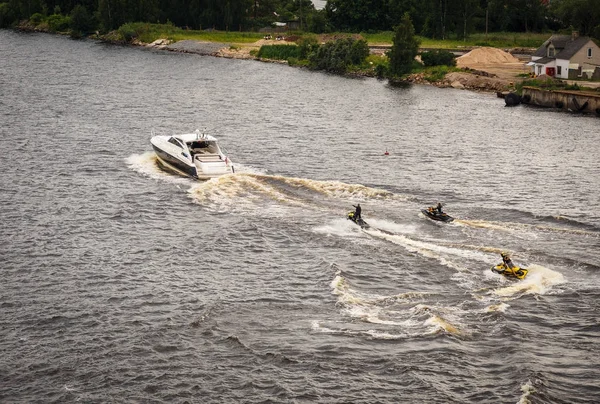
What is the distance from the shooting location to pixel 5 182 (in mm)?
85000

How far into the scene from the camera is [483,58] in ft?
591

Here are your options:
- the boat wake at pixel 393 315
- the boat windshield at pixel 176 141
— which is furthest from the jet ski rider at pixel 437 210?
the boat windshield at pixel 176 141

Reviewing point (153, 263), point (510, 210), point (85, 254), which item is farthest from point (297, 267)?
point (510, 210)

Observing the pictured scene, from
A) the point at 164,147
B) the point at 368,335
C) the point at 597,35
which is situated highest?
the point at 597,35

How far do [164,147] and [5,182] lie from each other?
1624 cm

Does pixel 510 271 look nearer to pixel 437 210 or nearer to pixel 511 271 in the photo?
pixel 511 271

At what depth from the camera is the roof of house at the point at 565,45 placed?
155500mm

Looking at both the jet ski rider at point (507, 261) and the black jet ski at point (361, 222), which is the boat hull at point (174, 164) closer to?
the black jet ski at point (361, 222)

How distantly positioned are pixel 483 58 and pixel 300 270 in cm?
12987

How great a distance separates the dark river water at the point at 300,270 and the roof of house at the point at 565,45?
44882 millimetres

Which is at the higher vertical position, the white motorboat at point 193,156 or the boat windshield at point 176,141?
the boat windshield at point 176,141

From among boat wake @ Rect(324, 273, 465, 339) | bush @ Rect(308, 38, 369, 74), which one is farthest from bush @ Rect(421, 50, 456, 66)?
boat wake @ Rect(324, 273, 465, 339)

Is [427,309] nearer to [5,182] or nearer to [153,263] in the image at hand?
[153,263]

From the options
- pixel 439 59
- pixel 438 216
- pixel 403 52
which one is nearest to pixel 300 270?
pixel 438 216
